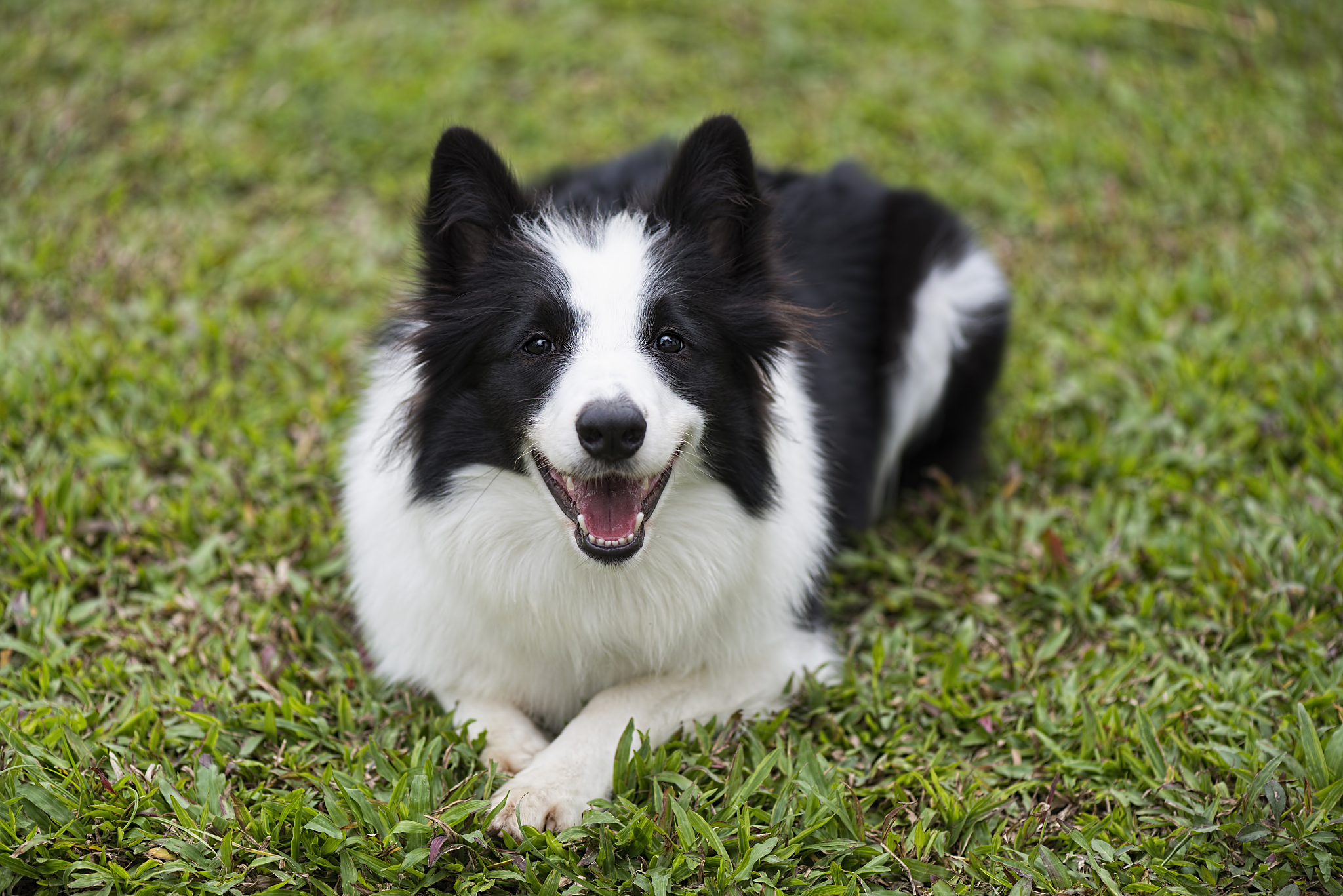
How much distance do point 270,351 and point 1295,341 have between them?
4.66 m

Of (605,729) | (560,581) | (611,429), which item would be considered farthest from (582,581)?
(611,429)

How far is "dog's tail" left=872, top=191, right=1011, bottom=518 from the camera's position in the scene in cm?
422

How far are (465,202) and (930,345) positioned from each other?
83.2 inches

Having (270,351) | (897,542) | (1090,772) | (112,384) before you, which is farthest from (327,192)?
(1090,772)

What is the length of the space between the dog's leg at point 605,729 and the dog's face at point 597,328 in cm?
55

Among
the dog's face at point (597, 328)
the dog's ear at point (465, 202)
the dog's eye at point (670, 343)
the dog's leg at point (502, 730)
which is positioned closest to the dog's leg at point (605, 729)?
the dog's leg at point (502, 730)

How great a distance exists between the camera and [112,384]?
443 centimetres

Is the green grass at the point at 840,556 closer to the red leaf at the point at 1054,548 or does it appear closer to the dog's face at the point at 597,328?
the red leaf at the point at 1054,548

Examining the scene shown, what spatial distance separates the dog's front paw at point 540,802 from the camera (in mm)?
2709

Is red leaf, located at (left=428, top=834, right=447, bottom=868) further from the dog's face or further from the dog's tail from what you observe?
the dog's tail

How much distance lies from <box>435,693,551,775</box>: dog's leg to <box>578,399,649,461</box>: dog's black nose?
97 centimetres

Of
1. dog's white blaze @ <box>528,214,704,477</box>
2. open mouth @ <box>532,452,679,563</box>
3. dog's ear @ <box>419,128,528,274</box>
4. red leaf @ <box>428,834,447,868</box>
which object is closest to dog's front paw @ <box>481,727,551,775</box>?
red leaf @ <box>428,834,447,868</box>

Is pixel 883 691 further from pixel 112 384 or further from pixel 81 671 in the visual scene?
pixel 112 384

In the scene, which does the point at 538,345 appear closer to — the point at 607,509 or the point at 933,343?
the point at 607,509
